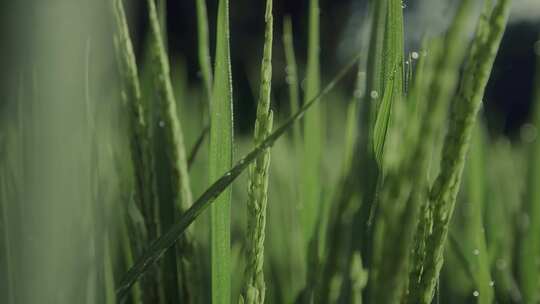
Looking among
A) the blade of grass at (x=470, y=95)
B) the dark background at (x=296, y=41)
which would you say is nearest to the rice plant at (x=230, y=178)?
the blade of grass at (x=470, y=95)

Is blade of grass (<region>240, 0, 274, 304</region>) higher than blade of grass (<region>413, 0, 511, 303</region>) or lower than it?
lower

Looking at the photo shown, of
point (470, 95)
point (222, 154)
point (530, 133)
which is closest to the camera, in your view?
point (470, 95)

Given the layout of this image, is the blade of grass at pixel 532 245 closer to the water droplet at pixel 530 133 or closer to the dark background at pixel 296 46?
the water droplet at pixel 530 133

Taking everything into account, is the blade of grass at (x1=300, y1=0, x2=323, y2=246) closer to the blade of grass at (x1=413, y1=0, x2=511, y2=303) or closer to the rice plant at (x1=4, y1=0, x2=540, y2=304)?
the rice plant at (x1=4, y1=0, x2=540, y2=304)

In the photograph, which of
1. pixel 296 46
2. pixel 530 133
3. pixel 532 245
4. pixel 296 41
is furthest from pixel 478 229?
pixel 296 41

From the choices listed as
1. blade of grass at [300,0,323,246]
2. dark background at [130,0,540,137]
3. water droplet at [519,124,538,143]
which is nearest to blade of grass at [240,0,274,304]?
blade of grass at [300,0,323,246]

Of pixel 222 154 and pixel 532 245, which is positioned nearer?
pixel 222 154

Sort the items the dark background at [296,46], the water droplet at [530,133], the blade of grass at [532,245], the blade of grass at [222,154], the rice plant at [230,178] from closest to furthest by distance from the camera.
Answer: the rice plant at [230,178] → the blade of grass at [222,154] → the blade of grass at [532,245] → the water droplet at [530,133] → the dark background at [296,46]

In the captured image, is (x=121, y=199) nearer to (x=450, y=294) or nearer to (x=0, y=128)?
(x=0, y=128)

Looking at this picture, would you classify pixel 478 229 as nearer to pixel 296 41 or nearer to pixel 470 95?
pixel 470 95
